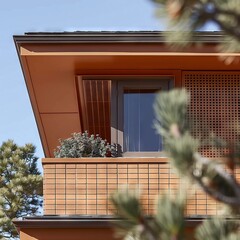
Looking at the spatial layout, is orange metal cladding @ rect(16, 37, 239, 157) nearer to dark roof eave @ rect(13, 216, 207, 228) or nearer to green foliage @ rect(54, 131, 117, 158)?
green foliage @ rect(54, 131, 117, 158)

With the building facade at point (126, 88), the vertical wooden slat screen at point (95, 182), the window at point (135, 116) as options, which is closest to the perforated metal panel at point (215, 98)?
the building facade at point (126, 88)

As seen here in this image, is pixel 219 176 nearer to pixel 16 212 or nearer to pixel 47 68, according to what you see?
pixel 47 68

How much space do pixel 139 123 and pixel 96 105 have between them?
2.90 metres

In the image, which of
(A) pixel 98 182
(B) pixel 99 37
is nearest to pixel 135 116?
(B) pixel 99 37

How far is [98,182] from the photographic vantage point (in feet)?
37.6

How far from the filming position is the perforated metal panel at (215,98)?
13.4m

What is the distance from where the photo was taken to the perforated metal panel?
1343 centimetres

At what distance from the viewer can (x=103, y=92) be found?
605 inches

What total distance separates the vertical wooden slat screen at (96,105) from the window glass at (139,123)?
613mm

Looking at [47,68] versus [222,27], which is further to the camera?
[47,68]

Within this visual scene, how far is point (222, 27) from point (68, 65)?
767 centimetres

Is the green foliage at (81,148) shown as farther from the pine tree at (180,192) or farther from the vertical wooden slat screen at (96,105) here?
the pine tree at (180,192)

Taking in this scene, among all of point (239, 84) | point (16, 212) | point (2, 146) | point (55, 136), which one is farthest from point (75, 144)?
point (2, 146)

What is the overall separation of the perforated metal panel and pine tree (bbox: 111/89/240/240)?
7460 mm
